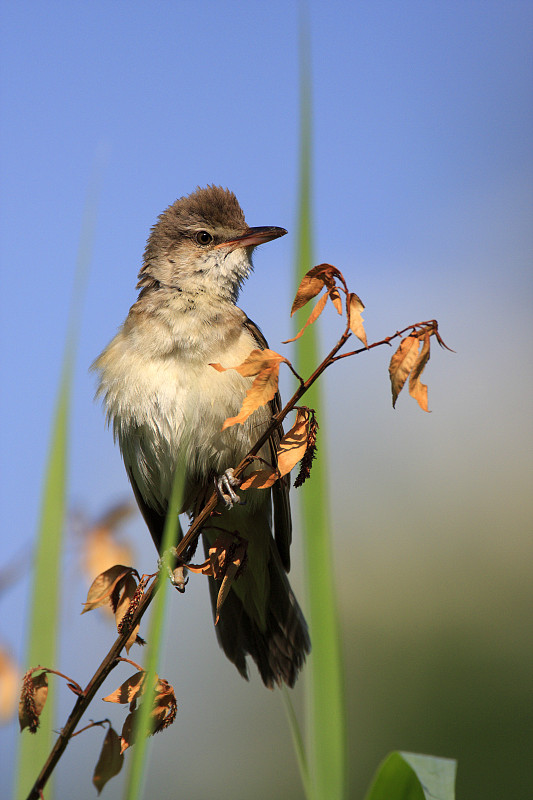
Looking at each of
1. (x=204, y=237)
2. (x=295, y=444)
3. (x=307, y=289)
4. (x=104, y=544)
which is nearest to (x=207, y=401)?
(x=104, y=544)

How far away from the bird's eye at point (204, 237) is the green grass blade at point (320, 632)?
1.91 meters

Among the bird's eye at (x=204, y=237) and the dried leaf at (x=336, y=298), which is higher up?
the bird's eye at (x=204, y=237)

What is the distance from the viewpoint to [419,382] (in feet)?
4.93

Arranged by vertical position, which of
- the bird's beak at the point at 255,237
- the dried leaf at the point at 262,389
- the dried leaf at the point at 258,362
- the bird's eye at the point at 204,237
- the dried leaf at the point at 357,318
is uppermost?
the bird's eye at the point at 204,237

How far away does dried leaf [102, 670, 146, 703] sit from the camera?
1.58 m

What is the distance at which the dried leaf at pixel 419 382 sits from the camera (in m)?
1.50

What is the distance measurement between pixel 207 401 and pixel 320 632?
1.63 meters

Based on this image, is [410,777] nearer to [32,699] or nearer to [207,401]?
[32,699]

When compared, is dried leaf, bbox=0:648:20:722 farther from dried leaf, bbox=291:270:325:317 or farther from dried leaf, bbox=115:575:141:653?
dried leaf, bbox=291:270:325:317

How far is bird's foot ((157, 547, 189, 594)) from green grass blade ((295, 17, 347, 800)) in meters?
0.26

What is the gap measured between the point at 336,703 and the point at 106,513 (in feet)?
4.50

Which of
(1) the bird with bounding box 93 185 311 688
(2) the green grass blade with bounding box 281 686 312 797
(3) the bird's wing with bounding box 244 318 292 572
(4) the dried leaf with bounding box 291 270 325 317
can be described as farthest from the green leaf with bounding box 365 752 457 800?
(3) the bird's wing with bounding box 244 318 292 572

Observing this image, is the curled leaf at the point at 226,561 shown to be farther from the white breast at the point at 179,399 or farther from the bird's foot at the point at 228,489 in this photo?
the white breast at the point at 179,399

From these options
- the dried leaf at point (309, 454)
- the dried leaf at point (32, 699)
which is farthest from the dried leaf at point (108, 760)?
the dried leaf at point (309, 454)
